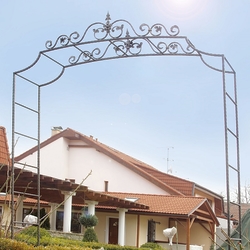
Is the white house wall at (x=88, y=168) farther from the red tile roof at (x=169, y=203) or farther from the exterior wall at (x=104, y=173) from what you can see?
the red tile roof at (x=169, y=203)

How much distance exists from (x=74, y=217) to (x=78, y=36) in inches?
679

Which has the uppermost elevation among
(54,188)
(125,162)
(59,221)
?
(125,162)

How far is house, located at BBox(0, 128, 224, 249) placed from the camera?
851 inches

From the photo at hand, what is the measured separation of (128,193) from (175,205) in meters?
3.52

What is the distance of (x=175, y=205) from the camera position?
21641 mm

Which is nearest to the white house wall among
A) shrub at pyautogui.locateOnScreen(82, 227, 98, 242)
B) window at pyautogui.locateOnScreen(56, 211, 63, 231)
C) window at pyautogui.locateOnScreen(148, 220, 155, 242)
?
window at pyautogui.locateOnScreen(148, 220, 155, 242)

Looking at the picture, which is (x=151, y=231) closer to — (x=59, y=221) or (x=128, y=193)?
(x=128, y=193)

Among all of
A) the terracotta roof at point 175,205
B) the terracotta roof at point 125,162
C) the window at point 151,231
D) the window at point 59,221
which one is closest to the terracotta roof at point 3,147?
the window at point 59,221

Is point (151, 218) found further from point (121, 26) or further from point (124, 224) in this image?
point (121, 26)

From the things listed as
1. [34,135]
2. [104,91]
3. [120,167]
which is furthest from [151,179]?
[34,135]

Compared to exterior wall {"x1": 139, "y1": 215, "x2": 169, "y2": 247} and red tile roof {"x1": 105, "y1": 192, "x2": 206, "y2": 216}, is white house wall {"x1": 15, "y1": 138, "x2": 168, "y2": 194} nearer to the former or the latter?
exterior wall {"x1": 139, "y1": 215, "x2": 169, "y2": 247}

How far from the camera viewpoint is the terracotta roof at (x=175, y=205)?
20730 millimetres

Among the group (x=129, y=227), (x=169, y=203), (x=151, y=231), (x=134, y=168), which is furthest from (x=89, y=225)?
(x=134, y=168)

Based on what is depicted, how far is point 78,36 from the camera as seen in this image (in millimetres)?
7641
